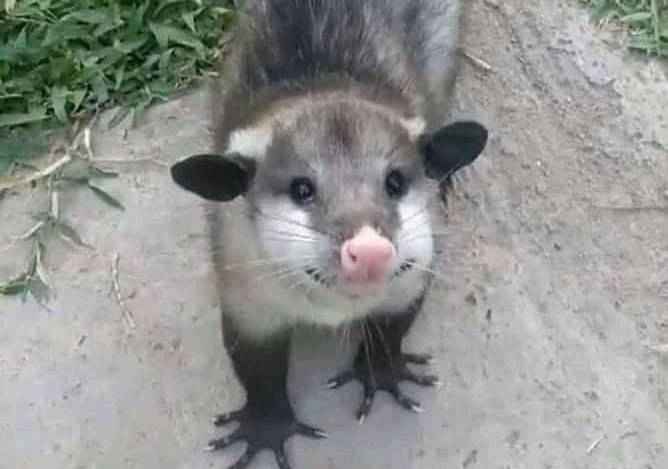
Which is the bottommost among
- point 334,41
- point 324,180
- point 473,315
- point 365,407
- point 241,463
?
point 241,463

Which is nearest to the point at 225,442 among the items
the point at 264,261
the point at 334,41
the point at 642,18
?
the point at 264,261

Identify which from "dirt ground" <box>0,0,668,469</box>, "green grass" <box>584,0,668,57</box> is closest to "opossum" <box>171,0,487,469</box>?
"dirt ground" <box>0,0,668,469</box>

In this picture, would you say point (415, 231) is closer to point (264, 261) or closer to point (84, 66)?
point (264, 261)

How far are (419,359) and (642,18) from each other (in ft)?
5.28

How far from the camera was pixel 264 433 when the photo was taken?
5.21 meters

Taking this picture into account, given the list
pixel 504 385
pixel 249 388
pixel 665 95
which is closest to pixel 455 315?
pixel 504 385

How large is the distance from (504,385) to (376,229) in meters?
1.24

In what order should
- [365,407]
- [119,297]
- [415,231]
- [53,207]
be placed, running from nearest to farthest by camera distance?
[415,231], [365,407], [119,297], [53,207]

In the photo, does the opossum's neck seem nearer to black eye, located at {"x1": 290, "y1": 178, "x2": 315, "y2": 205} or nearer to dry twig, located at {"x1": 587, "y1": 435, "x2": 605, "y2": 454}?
black eye, located at {"x1": 290, "y1": 178, "x2": 315, "y2": 205}

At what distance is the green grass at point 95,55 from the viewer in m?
6.06

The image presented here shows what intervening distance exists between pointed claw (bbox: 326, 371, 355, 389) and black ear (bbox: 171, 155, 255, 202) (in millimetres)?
→ 929

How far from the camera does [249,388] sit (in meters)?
5.20

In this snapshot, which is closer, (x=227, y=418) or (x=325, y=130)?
(x=325, y=130)

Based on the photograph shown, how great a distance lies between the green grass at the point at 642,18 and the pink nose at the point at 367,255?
7.10 feet
